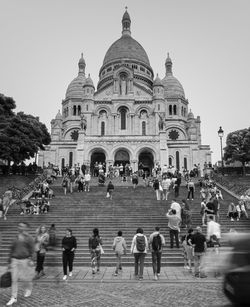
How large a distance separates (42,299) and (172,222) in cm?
673

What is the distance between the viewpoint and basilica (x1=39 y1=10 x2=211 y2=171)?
1847 inches

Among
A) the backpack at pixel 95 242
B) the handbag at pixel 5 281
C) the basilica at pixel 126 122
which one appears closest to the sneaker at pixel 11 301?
the handbag at pixel 5 281

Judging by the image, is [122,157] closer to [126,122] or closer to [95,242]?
[126,122]

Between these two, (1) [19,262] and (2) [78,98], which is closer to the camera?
(1) [19,262]

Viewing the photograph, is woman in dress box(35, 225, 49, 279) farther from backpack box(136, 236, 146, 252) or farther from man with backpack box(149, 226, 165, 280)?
man with backpack box(149, 226, 165, 280)

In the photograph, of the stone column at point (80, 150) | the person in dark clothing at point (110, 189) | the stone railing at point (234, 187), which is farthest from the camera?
the stone column at point (80, 150)

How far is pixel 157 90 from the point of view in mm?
54531

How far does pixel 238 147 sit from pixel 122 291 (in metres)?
37.4

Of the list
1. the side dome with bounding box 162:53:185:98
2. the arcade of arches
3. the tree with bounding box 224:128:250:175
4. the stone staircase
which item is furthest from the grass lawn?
the side dome with bounding box 162:53:185:98

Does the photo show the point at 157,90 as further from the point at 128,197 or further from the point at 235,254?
the point at 235,254

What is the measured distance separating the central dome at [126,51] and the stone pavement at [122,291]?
205ft

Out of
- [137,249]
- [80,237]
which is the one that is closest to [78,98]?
[80,237]

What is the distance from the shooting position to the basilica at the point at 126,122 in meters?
46.9

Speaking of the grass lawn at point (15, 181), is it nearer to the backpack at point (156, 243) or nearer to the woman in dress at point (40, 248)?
the woman in dress at point (40, 248)
